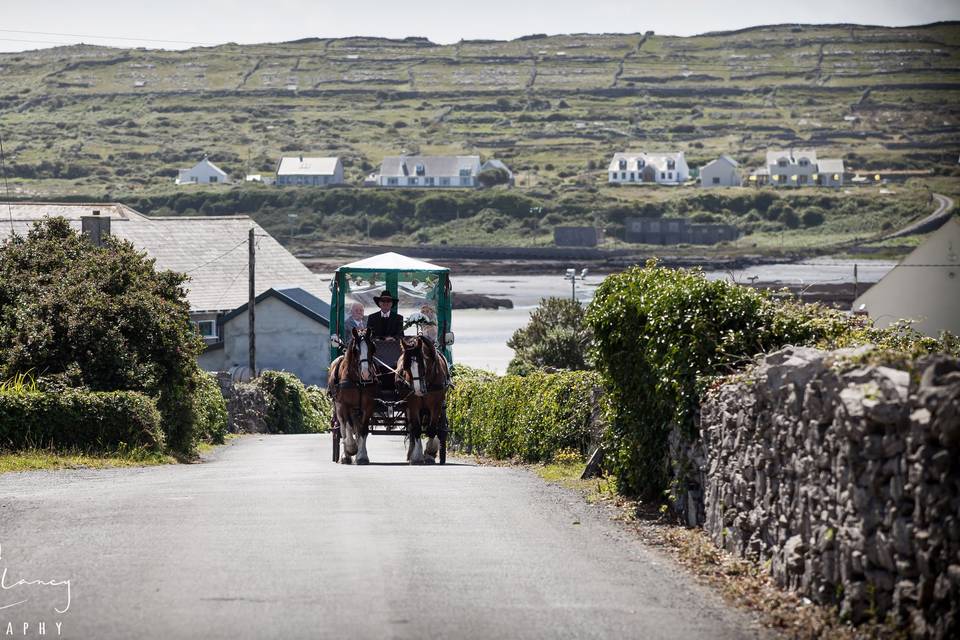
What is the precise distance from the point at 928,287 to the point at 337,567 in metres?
48.2

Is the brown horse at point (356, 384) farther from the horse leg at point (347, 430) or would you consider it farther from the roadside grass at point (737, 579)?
the roadside grass at point (737, 579)

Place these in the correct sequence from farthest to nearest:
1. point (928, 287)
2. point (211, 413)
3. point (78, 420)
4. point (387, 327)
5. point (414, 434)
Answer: point (928, 287) < point (211, 413) < point (387, 327) < point (78, 420) < point (414, 434)

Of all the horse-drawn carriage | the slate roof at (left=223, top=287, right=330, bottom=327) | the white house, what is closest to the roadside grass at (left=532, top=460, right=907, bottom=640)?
the horse-drawn carriage

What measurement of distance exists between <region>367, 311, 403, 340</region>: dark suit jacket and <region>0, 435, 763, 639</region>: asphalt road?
7314 mm

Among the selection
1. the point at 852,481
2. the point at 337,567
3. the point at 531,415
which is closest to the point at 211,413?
the point at 531,415

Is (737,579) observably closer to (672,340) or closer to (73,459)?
(672,340)

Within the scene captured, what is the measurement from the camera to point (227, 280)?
70.8 metres

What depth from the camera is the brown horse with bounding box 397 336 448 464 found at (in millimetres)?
22359

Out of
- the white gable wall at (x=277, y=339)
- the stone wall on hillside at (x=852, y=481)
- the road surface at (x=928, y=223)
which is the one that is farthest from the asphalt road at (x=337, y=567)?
the road surface at (x=928, y=223)

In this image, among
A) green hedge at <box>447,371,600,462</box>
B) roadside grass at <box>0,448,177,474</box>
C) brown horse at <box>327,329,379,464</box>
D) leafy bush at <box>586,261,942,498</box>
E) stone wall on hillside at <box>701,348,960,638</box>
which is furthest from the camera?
brown horse at <box>327,329,379,464</box>

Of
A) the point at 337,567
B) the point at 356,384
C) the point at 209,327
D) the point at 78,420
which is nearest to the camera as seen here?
the point at 337,567

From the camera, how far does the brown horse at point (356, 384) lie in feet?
75.2

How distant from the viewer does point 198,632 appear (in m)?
9.59

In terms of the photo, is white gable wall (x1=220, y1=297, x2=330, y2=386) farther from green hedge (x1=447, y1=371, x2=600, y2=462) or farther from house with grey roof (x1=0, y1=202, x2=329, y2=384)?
green hedge (x1=447, y1=371, x2=600, y2=462)
